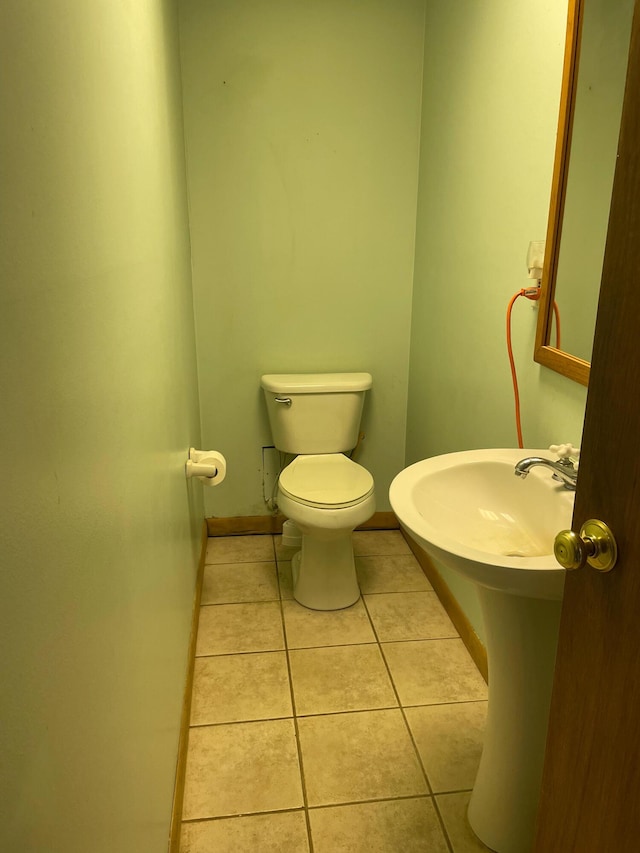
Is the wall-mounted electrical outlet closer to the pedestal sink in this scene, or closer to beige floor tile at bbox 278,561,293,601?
beige floor tile at bbox 278,561,293,601

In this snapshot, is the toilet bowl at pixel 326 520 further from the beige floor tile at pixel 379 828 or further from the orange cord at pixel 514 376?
the beige floor tile at pixel 379 828

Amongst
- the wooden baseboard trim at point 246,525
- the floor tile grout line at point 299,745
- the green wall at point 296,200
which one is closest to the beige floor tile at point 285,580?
the floor tile grout line at point 299,745

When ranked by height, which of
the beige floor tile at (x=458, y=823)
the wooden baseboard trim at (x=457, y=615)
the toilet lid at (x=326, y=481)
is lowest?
the beige floor tile at (x=458, y=823)

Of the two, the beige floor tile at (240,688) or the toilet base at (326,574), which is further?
the toilet base at (326,574)

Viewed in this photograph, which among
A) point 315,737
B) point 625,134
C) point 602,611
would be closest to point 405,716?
point 315,737

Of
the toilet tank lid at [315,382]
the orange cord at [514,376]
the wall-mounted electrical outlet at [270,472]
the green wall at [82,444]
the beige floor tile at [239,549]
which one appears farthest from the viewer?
the wall-mounted electrical outlet at [270,472]

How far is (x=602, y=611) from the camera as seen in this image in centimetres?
82

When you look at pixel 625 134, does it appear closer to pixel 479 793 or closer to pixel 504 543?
pixel 504 543

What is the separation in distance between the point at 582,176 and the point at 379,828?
160cm

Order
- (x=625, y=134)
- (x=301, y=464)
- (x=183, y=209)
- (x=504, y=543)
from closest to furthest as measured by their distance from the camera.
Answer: (x=625, y=134) → (x=504, y=543) → (x=183, y=209) → (x=301, y=464)

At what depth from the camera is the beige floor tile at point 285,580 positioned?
2510 millimetres

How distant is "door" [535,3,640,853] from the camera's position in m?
0.75

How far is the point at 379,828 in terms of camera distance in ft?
4.99

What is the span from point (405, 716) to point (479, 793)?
15.4 inches
